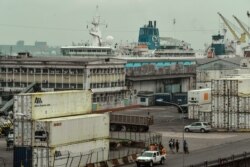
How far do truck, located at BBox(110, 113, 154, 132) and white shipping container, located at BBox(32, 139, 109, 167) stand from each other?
1933 cm

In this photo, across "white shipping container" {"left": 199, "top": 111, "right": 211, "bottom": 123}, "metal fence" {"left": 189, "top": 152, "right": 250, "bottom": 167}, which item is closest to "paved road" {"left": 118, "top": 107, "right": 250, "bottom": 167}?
"white shipping container" {"left": 199, "top": 111, "right": 211, "bottom": 123}

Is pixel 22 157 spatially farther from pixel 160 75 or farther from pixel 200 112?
pixel 160 75

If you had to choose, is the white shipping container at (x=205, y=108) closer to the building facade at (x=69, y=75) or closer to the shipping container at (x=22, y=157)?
the building facade at (x=69, y=75)

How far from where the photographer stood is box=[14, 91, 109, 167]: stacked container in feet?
115

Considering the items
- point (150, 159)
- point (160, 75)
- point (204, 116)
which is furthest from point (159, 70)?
point (150, 159)

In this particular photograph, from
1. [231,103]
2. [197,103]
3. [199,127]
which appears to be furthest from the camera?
[197,103]

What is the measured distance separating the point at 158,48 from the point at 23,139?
117 meters

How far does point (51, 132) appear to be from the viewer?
34.9 metres

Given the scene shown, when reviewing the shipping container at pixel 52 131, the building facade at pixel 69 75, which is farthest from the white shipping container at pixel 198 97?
the shipping container at pixel 52 131

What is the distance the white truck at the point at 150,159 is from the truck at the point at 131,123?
1827cm

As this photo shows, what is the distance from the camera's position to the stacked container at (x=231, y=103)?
60188 millimetres

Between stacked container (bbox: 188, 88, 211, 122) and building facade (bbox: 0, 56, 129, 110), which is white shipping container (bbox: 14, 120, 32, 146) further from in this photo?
building facade (bbox: 0, 56, 129, 110)

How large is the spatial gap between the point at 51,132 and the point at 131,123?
25086 mm

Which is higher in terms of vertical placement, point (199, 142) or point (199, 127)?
point (199, 127)
